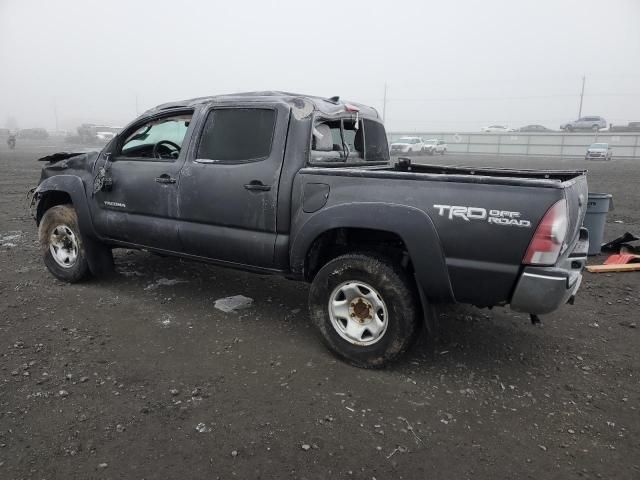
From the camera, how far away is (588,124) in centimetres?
4734

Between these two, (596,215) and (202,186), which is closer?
(202,186)

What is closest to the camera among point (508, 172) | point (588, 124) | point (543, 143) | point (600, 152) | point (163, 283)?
point (508, 172)

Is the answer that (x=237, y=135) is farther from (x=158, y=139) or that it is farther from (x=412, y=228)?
(x=412, y=228)

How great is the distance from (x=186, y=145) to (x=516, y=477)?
131 inches

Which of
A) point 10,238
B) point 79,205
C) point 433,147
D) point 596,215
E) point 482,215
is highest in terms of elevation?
point 433,147

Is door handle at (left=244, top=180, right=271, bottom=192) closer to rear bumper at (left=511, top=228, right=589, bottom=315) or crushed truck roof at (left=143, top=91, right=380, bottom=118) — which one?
crushed truck roof at (left=143, top=91, right=380, bottom=118)

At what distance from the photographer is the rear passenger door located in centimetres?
346

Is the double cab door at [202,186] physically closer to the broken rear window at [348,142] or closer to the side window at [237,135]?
the side window at [237,135]

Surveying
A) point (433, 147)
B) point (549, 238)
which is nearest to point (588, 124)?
point (433, 147)

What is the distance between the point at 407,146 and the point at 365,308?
3247cm

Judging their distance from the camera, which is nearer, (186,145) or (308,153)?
(308,153)

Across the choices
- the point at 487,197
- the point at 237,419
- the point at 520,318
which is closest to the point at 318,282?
the point at 237,419

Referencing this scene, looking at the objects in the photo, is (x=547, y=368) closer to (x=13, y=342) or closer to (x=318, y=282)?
(x=318, y=282)

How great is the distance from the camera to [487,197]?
8.68ft
